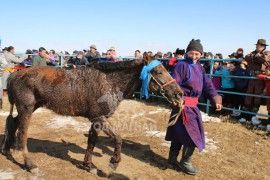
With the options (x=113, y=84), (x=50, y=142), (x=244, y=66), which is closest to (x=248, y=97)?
(x=244, y=66)

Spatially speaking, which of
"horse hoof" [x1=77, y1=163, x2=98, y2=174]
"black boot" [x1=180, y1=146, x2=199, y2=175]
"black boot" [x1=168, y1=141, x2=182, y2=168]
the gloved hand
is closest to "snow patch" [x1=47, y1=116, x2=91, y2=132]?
"horse hoof" [x1=77, y1=163, x2=98, y2=174]

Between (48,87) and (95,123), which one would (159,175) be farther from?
(48,87)

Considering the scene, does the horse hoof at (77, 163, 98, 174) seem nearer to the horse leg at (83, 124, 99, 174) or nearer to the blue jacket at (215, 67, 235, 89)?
the horse leg at (83, 124, 99, 174)

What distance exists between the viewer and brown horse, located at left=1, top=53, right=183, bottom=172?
3.76m

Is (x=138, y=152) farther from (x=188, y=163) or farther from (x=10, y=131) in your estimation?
(x=10, y=131)

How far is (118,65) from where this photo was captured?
3.88m

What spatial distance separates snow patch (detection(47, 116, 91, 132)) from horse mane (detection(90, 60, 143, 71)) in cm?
268

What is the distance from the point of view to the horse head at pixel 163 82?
3619mm

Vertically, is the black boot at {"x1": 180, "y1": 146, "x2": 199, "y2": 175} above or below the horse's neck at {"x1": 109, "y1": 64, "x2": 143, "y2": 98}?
below

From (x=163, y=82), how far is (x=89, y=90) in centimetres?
114

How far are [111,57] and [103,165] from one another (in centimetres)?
561

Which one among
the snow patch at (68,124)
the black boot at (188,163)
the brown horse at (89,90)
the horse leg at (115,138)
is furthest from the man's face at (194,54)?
the snow patch at (68,124)

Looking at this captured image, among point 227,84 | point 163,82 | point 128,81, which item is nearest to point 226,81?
point 227,84

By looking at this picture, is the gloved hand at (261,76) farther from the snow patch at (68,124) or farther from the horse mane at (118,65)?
the snow patch at (68,124)
